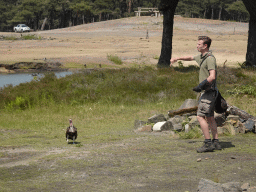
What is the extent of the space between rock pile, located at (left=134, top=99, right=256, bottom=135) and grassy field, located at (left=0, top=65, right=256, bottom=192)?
1.22 ft

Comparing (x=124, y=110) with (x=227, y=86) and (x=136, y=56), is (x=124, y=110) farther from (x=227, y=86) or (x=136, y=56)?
(x=136, y=56)

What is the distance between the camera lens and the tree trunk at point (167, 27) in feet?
68.8

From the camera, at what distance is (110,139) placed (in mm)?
9211

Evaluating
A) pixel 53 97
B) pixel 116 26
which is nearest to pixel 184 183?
pixel 53 97

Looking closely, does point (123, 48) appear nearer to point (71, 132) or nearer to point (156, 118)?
point (156, 118)

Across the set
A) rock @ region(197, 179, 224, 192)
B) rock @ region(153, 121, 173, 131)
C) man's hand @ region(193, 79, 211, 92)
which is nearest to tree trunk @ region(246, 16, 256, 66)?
rock @ region(153, 121, 173, 131)

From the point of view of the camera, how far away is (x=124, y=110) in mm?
14156

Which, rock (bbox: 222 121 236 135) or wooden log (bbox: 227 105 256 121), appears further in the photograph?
Result: wooden log (bbox: 227 105 256 121)

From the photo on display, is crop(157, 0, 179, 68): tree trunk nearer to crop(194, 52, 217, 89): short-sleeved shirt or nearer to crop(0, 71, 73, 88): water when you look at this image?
crop(0, 71, 73, 88): water

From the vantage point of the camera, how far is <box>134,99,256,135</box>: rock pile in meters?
9.29

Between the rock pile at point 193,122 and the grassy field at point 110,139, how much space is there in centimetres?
37

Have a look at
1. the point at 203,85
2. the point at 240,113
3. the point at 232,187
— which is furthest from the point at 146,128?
the point at 232,187

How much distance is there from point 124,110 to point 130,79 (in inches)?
146

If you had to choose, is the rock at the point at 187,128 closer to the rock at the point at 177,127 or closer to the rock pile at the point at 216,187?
the rock at the point at 177,127
